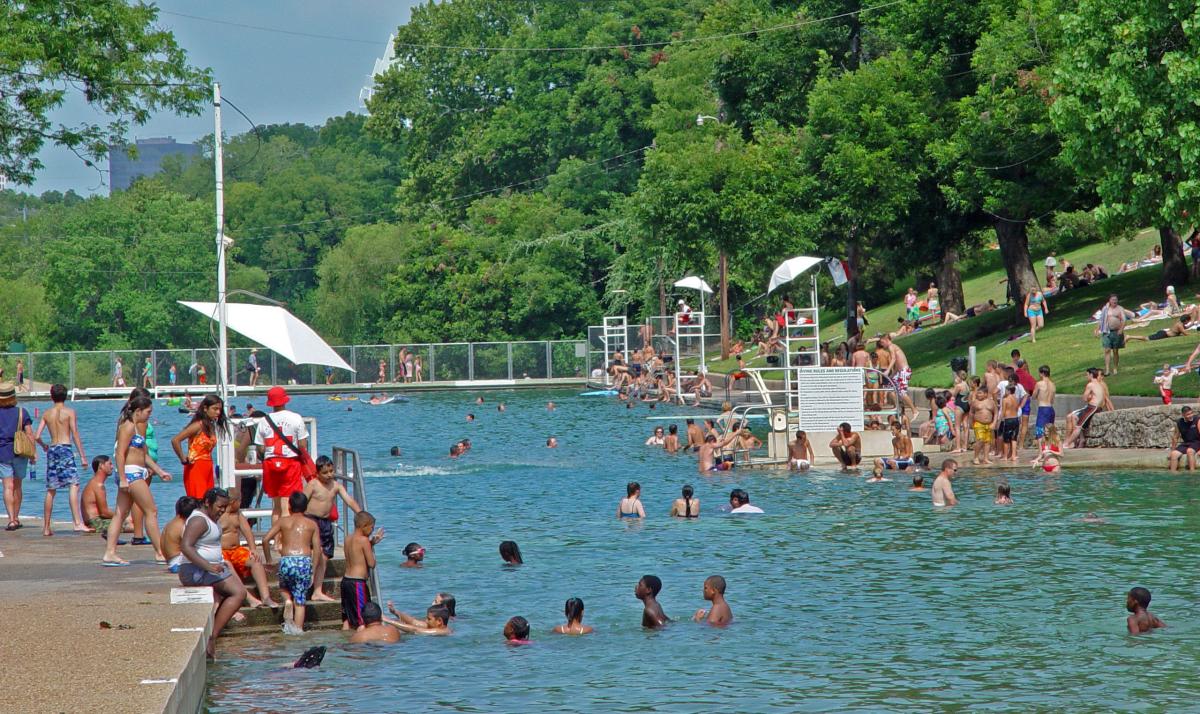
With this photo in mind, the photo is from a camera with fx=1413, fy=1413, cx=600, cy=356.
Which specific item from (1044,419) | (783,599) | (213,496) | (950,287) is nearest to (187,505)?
(213,496)

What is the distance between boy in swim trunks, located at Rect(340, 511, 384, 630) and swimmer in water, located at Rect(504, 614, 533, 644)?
1621mm

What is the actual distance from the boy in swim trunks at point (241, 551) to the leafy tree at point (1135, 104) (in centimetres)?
2118

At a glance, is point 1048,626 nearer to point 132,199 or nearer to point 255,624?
point 255,624

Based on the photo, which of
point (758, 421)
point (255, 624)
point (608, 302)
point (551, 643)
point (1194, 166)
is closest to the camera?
point (255, 624)

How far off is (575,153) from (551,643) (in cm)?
7421

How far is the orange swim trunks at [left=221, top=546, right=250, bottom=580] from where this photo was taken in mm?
14734

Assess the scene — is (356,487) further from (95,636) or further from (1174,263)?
(1174,263)

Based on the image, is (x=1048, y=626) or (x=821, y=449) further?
(x=821, y=449)

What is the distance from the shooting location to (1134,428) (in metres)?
28.5

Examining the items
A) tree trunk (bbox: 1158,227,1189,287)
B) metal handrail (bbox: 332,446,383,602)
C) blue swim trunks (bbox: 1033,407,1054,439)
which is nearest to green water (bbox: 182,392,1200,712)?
metal handrail (bbox: 332,446,383,602)

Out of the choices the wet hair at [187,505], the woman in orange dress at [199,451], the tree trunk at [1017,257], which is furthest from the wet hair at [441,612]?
the tree trunk at [1017,257]

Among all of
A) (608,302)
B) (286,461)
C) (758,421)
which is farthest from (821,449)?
(608,302)

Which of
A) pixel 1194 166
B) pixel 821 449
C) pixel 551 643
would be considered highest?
pixel 1194 166

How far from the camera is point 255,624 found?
1489 cm
